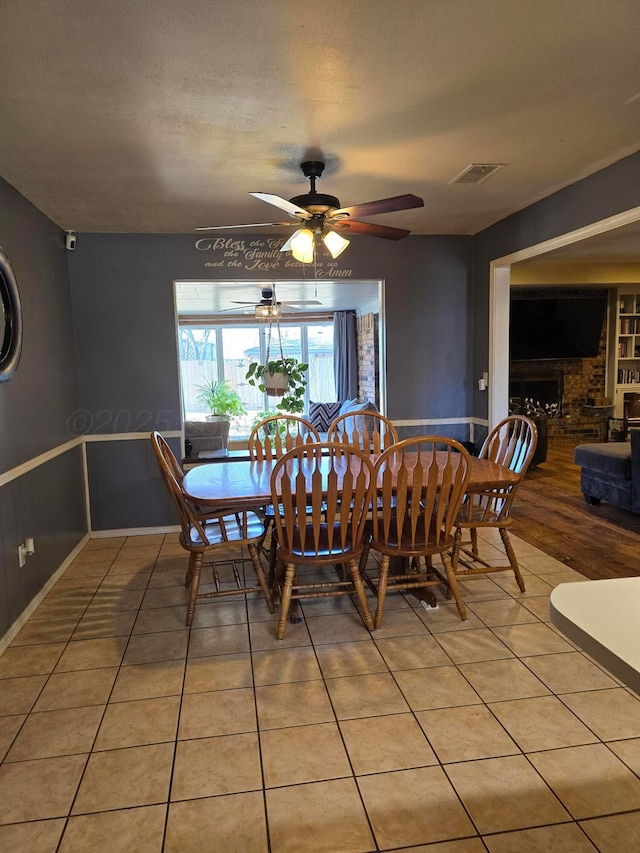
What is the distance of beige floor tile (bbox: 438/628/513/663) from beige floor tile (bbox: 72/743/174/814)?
1.23m

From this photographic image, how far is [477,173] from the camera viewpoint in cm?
304

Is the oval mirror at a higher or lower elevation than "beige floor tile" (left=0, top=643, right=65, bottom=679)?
higher

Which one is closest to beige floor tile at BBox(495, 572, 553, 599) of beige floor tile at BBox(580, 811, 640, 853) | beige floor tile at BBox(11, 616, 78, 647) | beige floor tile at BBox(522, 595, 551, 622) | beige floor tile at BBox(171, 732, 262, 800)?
beige floor tile at BBox(522, 595, 551, 622)

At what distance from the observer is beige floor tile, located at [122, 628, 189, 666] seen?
2430mm

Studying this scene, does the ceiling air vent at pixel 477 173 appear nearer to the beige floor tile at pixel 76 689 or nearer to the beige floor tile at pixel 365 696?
the beige floor tile at pixel 365 696

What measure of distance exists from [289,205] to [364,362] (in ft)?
20.1

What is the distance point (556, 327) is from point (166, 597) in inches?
251

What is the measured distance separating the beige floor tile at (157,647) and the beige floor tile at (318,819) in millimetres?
959

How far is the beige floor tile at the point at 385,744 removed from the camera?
175 centimetres

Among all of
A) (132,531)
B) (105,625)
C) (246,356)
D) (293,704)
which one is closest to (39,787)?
(293,704)

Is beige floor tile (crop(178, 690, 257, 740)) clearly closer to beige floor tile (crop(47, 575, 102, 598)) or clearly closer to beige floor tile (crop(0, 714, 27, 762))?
beige floor tile (crop(0, 714, 27, 762))

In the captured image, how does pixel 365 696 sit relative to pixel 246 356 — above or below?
below

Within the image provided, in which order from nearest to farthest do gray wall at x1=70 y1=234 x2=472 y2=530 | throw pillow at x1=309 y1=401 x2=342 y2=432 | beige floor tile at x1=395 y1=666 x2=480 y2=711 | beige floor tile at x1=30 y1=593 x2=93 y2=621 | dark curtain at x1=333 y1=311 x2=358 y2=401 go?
beige floor tile at x1=395 y1=666 x2=480 y2=711
beige floor tile at x1=30 y1=593 x2=93 y2=621
gray wall at x1=70 y1=234 x2=472 y2=530
throw pillow at x1=309 y1=401 x2=342 y2=432
dark curtain at x1=333 y1=311 x2=358 y2=401

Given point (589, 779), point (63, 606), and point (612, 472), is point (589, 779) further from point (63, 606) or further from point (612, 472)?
point (612, 472)
